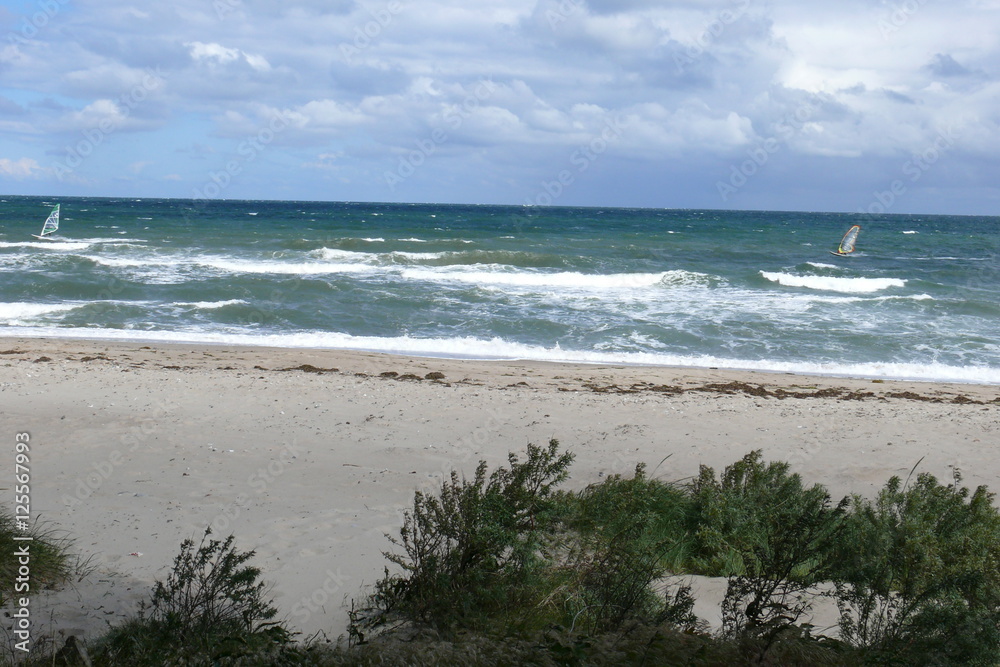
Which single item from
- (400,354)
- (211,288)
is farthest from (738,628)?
(211,288)

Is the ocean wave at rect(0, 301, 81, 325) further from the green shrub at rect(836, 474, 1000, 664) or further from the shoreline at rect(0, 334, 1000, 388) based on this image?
the green shrub at rect(836, 474, 1000, 664)

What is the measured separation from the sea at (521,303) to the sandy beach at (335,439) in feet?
7.71

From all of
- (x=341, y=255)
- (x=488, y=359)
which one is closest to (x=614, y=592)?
(x=488, y=359)

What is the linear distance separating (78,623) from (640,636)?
265cm

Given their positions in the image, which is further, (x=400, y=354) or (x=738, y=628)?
(x=400, y=354)

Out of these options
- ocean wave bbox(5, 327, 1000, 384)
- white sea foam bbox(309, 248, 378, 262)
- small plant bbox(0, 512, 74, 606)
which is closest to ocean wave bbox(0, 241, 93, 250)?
white sea foam bbox(309, 248, 378, 262)

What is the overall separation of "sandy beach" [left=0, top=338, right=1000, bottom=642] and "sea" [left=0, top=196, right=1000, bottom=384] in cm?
235

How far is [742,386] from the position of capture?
11.0 m

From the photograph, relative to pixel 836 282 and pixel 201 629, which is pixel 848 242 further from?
pixel 201 629

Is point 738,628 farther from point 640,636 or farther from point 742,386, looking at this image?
point 742,386

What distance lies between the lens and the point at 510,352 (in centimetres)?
1437

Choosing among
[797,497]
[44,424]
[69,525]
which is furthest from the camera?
[44,424]

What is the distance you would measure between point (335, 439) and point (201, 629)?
4.08 m

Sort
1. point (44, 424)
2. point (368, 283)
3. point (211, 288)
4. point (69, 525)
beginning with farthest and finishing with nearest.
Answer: point (368, 283) → point (211, 288) → point (44, 424) → point (69, 525)
